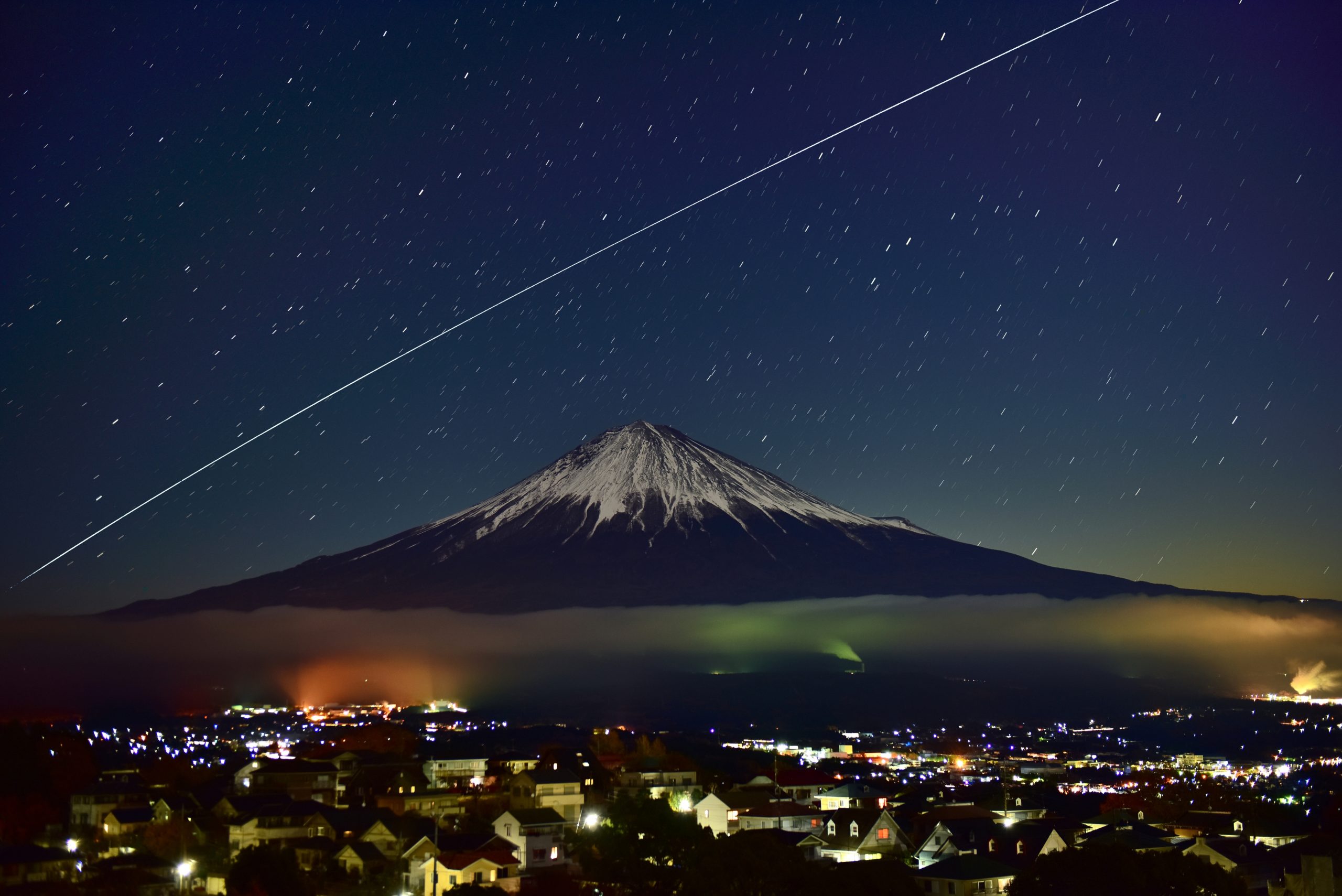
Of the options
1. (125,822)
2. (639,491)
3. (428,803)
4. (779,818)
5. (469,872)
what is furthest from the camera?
(639,491)

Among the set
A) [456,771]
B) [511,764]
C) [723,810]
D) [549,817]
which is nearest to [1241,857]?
[723,810]

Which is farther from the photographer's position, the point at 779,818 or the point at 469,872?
the point at 779,818

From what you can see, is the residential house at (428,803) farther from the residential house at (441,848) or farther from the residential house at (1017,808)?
the residential house at (1017,808)

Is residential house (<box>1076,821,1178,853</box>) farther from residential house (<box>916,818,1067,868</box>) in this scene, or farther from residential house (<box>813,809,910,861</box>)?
residential house (<box>813,809,910,861</box>)

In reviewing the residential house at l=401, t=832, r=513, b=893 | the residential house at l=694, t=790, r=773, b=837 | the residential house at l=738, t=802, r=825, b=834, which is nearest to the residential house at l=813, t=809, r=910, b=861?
the residential house at l=738, t=802, r=825, b=834

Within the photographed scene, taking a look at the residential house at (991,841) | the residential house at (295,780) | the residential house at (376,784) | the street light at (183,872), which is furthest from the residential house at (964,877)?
the residential house at (295,780)

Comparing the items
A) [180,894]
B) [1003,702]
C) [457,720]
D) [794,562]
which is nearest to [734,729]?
[794,562]

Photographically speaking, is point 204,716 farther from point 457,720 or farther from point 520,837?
point 520,837

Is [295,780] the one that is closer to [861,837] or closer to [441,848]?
[441,848]

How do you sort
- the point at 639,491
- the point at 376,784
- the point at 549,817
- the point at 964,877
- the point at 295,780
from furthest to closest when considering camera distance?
1. the point at 639,491
2. the point at 376,784
3. the point at 295,780
4. the point at 549,817
5. the point at 964,877
